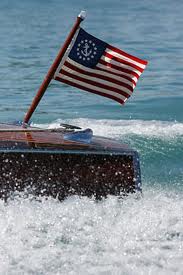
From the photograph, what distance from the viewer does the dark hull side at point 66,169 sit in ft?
23.2

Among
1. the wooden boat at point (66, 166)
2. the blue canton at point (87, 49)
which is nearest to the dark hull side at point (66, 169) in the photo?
the wooden boat at point (66, 166)

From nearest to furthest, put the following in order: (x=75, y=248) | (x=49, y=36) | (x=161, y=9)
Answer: (x=75, y=248)
(x=49, y=36)
(x=161, y=9)

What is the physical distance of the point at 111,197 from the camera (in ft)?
23.7

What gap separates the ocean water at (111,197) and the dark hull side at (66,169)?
9 cm

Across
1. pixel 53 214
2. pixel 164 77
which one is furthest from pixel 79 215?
pixel 164 77

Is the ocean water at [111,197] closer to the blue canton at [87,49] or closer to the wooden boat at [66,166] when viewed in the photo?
the wooden boat at [66,166]

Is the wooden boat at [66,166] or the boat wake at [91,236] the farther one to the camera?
the wooden boat at [66,166]

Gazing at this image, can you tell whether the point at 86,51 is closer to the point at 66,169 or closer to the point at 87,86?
the point at 87,86

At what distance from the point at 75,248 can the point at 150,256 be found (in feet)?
1.79

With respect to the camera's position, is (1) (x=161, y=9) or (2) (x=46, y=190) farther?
(1) (x=161, y=9)

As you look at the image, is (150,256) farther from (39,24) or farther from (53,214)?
(39,24)

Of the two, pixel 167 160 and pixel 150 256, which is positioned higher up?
pixel 167 160

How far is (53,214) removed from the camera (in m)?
7.11

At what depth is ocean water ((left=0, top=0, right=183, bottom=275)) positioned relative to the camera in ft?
21.1
